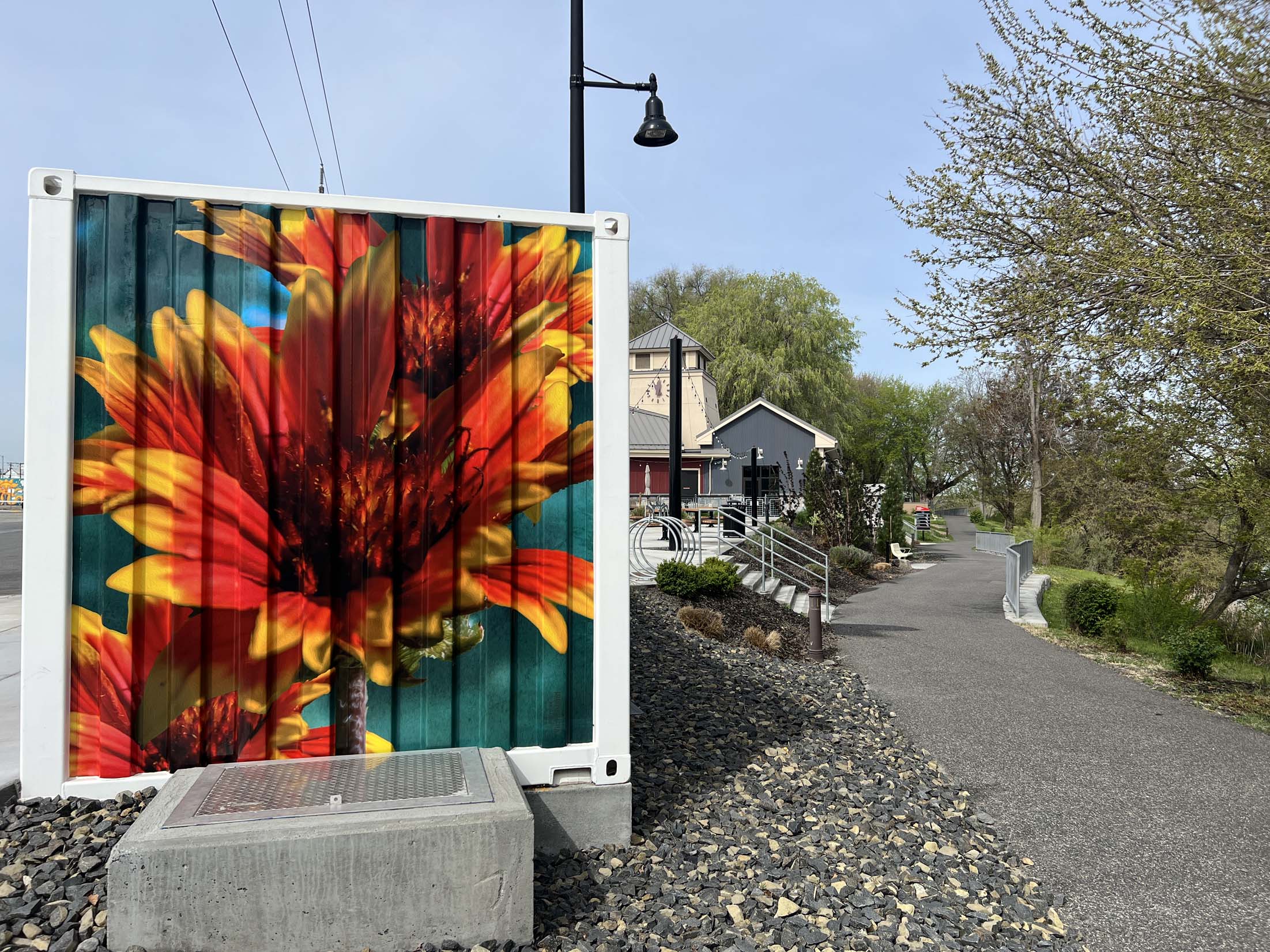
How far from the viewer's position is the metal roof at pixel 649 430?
33.8m

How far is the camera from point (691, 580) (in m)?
10.9

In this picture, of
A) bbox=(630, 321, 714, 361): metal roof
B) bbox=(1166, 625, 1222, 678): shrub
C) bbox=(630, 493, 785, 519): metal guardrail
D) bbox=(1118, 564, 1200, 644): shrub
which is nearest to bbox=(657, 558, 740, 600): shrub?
bbox=(1166, 625, 1222, 678): shrub

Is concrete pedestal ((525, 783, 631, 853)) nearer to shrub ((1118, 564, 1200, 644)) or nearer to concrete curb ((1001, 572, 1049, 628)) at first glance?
shrub ((1118, 564, 1200, 644))

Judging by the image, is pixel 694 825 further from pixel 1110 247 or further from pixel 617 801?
pixel 1110 247

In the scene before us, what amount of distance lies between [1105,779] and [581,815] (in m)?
4.08

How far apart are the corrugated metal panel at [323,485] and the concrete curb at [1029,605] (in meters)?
12.2

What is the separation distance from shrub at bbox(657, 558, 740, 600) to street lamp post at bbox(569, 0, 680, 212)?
17.0 feet

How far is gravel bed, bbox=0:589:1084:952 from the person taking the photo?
331cm

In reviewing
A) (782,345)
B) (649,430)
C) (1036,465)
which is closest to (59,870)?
(649,430)

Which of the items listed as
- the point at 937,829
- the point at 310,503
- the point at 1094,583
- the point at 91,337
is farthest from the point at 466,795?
the point at 1094,583

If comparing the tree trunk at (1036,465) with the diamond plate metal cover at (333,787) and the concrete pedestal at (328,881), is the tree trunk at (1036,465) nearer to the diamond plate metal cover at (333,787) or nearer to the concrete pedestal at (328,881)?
the diamond plate metal cover at (333,787)

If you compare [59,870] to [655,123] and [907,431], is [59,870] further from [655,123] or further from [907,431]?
[907,431]

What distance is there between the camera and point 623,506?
423 centimetres

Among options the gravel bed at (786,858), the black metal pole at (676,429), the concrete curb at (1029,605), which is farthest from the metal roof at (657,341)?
the gravel bed at (786,858)
